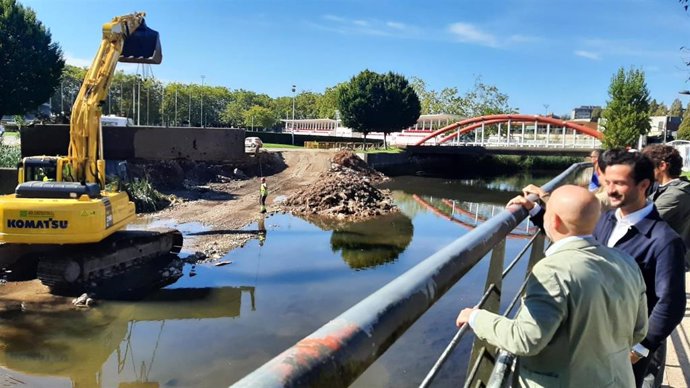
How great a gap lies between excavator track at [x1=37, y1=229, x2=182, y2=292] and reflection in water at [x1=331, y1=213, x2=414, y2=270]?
569 centimetres

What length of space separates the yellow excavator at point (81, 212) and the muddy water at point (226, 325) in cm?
95

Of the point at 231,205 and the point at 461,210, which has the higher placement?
the point at 231,205

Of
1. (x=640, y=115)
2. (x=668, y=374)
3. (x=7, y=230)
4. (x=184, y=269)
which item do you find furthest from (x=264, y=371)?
(x=640, y=115)

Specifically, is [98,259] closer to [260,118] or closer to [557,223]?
[557,223]

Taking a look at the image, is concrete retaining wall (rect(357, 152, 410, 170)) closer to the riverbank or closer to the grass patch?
the riverbank

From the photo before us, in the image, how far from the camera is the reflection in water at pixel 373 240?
16828mm

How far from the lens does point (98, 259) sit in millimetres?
11859

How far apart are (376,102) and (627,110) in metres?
23.5

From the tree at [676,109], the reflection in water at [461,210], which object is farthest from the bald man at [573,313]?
the tree at [676,109]

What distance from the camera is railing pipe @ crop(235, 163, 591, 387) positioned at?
0.97m

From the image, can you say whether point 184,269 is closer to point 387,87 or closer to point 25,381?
point 25,381

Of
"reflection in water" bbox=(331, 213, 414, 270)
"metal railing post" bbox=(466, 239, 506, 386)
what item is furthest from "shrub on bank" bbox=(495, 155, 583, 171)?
"metal railing post" bbox=(466, 239, 506, 386)

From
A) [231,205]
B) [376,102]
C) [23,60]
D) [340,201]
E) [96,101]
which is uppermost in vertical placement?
[23,60]

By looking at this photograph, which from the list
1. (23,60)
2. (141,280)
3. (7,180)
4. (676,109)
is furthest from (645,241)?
(676,109)
